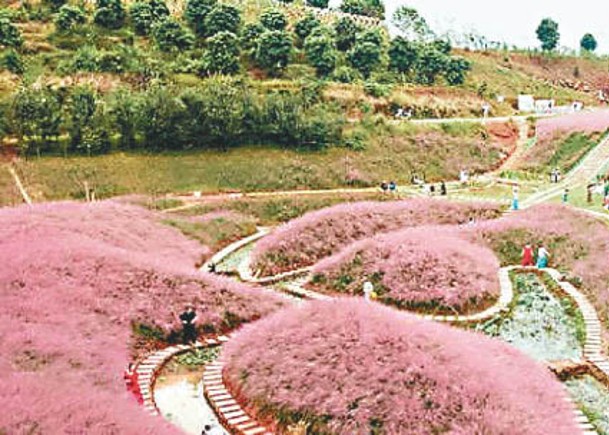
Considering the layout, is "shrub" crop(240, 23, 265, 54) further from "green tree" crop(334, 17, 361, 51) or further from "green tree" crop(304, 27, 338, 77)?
"green tree" crop(334, 17, 361, 51)

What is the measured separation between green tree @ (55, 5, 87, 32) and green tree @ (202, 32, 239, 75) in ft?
40.9

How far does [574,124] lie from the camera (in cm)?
5597

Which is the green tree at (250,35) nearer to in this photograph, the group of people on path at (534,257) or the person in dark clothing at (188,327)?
the group of people on path at (534,257)

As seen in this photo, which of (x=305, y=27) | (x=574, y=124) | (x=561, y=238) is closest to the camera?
(x=561, y=238)

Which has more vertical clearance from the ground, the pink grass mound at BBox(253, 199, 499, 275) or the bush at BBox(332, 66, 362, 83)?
the bush at BBox(332, 66, 362, 83)

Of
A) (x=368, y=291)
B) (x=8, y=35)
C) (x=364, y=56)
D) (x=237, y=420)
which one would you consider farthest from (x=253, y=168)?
(x=237, y=420)

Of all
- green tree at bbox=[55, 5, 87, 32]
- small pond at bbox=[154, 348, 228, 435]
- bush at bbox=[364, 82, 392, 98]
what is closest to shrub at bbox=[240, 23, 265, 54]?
bush at bbox=[364, 82, 392, 98]

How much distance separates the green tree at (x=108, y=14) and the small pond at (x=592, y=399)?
2253 inches

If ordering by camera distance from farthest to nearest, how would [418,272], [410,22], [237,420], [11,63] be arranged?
[410,22]
[11,63]
[418,272]
[237,420]

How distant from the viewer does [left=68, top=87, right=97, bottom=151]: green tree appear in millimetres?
45094

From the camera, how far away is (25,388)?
13094 mm

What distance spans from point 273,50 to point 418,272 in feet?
133

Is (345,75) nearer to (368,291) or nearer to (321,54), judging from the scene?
(321,54)

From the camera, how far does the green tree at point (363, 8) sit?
9100cm
